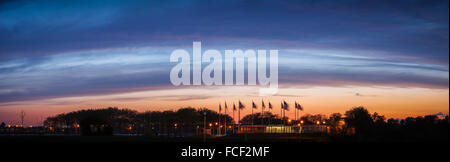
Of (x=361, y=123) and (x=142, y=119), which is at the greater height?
(x=361, y=123)

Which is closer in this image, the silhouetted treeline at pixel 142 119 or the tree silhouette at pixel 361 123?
the tree silhouette at pixel 361 123

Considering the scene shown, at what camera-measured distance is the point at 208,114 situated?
140125mm

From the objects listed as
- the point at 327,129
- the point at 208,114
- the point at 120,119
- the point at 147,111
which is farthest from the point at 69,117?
the point at 327,129

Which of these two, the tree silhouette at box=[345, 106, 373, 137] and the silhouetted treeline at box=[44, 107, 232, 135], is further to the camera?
the silhouetted treeline at box=[44, 107, 232, 135]

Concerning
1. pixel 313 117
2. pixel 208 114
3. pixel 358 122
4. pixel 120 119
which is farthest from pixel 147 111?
pixel 358 122

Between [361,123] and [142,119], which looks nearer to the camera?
[361,123]

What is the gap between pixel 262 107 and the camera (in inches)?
3575
